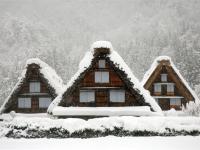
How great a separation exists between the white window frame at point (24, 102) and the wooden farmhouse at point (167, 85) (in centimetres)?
1241

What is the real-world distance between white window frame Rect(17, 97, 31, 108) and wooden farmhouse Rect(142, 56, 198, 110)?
12.4 meters

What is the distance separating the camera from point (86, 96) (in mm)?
25641

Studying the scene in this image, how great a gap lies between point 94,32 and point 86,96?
309 ft

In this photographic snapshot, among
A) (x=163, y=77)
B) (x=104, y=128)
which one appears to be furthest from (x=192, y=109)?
(x=104, y=128)

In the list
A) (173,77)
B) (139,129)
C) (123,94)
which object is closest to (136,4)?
(173,77)

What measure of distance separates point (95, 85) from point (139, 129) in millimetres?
9059

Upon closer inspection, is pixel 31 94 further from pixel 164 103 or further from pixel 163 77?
pixel 164 103

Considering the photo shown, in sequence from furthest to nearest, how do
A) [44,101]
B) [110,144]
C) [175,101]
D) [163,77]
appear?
1. [175,101]
2. [163,77]
3. [44,101]
4. [110,144]

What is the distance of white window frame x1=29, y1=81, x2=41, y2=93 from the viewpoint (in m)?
32.5

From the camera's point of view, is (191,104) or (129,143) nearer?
(129,143)

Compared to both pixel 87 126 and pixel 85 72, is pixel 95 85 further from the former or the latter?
pixel 87 126

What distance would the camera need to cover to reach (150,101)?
80.3ft

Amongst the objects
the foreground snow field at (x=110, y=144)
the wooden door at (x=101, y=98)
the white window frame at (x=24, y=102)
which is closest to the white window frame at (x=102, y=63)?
the wooden door at (x=101, y=98)

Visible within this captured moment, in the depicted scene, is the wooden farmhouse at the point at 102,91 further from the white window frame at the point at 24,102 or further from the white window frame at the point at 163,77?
the white window frame at the point at 163,77
